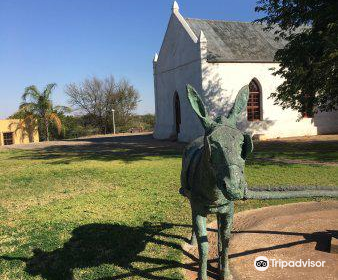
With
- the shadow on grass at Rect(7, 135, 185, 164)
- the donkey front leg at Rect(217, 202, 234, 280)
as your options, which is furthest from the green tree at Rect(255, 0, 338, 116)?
the donkey front leg at Rect(217, 202, 234, 280)

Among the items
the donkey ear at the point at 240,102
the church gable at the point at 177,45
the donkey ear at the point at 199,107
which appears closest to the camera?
the donkey ear at the point at 199,107

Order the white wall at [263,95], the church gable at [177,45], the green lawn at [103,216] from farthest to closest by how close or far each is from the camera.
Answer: the church gable at [177,45] < the white wall at [263,95] < the green lawn at [103,216]

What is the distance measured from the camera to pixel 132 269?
5289mm

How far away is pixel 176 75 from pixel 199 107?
24.6 m

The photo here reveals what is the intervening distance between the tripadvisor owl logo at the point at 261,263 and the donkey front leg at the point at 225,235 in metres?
0.54

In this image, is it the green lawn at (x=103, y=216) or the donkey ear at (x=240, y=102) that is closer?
the donkey ear at (x=240, y=102)

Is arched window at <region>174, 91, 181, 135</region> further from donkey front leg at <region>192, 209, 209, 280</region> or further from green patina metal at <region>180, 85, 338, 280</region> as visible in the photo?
donkey front leg at <region>192, 209, 209, 280</region>

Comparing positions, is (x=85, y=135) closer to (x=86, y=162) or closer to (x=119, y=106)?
(x=119, y=106)

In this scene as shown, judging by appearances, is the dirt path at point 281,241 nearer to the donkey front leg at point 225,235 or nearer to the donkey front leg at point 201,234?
the donkey front leg at point 225,235

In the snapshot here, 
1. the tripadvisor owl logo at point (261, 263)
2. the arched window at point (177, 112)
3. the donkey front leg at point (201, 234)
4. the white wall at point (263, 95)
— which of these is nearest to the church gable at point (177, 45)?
the white wall at point (263, 95)

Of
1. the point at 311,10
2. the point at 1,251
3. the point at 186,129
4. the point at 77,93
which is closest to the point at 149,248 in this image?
the point at 1,251

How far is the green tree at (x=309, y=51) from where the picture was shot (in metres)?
14.0

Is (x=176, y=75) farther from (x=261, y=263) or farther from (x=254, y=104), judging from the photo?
(x=261, y=263)

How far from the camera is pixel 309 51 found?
15211mm
